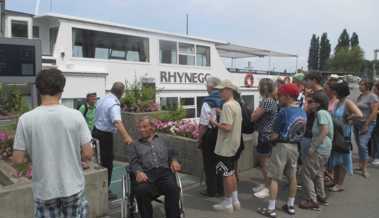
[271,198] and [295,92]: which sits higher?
[295,92]

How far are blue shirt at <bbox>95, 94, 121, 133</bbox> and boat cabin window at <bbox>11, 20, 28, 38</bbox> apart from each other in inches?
235

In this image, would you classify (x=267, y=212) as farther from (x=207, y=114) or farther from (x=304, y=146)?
(x=207, y=114)

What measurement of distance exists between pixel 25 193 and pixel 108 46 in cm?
846

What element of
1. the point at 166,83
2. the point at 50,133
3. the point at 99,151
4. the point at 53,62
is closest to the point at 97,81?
the point at 53,62

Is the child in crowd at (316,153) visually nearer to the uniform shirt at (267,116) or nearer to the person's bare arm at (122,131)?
the uniform shirt at (267,116)

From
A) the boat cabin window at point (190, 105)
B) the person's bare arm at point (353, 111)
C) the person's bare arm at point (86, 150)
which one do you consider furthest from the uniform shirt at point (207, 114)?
the boat cabin window at point (190, 105)

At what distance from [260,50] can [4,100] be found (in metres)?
15.5

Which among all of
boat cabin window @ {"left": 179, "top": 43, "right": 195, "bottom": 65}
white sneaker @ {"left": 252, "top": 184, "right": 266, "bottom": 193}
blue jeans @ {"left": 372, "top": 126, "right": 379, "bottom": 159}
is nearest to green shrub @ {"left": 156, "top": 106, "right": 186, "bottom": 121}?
white sneaker @ {"left": 252, "top": 184, "right": 266, "bottom": 193}

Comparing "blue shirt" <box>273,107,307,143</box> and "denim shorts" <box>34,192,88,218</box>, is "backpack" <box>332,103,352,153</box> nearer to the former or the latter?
"blue shirt" <box>273,107,307,143</box>

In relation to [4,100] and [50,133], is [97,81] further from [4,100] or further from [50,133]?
[50,133]

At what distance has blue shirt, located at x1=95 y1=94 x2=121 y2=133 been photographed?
5.97m

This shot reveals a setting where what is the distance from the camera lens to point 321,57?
127 meters

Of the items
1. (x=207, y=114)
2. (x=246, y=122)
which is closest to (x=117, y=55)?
(x=207, y=114)

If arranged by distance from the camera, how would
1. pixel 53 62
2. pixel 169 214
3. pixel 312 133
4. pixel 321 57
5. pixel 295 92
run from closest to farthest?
pixel 169 214 → pixel 295 92 → pixel 312 133 → pixel 53 62 → pixel 321 57
